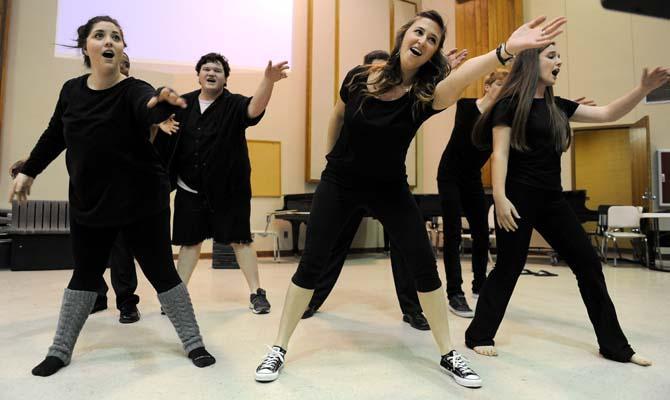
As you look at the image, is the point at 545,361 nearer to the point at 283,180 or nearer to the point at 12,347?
the point at 12,347

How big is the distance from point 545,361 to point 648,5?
162cm

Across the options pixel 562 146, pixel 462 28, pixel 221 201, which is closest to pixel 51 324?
pixel 221 201

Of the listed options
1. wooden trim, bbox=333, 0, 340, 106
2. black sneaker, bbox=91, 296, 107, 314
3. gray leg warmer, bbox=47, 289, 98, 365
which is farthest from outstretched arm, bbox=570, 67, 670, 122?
wooden trim, bbox=333, 0, 340, 106

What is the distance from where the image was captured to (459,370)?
155 centimetres

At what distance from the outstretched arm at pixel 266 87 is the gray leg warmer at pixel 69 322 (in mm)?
1133

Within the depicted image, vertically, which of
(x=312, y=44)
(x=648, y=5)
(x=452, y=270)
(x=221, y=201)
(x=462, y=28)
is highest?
(x=462, y=28)

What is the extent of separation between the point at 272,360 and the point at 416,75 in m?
1.20

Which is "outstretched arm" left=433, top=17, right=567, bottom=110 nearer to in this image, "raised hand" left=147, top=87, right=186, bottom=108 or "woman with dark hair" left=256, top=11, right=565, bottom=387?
"woman with dark hair" left=256, top=11, right=565, bottom=387

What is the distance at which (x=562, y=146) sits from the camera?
1.91 metres

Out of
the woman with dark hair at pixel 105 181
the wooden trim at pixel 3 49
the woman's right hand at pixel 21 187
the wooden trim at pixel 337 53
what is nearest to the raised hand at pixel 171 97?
the woman with dark hair at pixel 105 181

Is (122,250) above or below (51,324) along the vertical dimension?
above

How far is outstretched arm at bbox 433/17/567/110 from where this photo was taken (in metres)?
1.29

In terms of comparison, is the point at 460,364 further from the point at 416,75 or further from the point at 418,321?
Answer: the point at 416,75

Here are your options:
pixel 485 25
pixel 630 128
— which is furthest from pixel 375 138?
pixel 630 128
